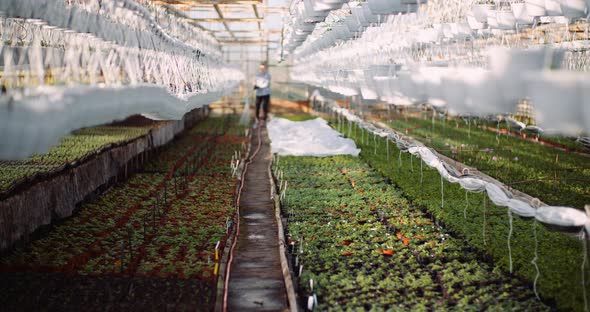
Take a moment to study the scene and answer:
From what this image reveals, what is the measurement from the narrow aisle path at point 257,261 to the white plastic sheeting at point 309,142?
4.19m

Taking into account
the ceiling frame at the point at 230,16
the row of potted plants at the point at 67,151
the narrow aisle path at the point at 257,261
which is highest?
the ceiling frame at the point at 230,16

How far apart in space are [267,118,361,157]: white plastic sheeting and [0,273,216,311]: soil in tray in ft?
35.8

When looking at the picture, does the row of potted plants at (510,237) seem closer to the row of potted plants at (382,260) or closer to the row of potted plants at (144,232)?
the row of potted plants at (382,260)

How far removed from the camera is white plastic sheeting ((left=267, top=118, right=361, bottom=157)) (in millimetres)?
18094

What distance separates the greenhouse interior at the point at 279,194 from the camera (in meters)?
6.39

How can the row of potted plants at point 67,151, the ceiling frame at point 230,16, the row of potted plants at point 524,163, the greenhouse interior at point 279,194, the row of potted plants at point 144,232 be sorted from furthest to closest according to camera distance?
1. the ceiling frame at point 230,16
2. the row of potted plants at point 524,163
3. the row of potted plants at point 67,151
4. the row of potted plants at point 144,232
5. the greenhouse interior at point 279,194

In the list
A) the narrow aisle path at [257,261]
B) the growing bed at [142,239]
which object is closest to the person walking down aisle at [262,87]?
the growing bed at [142,239]

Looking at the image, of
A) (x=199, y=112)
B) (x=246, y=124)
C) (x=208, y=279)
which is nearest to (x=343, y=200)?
(x=208, y=279)

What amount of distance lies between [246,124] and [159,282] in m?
21.9

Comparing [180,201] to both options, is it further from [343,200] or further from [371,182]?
[371,182]

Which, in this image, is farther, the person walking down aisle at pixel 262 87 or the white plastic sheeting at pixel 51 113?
the person walking down aisle at pixel 262 87

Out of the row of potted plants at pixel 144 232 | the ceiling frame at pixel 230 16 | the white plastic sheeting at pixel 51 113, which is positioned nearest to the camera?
the white plastic sheeting at pixel 51 113

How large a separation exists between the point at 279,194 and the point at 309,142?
279 inches

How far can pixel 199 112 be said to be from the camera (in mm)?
30484
